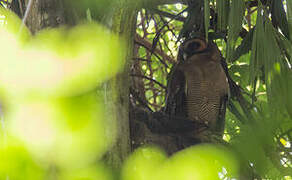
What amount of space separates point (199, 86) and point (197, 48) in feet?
0.74

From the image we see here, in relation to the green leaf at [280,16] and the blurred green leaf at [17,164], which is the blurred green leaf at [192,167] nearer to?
the blurred green leaf at [17,164]

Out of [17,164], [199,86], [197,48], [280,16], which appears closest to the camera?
[17,164]

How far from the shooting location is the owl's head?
77.4 inches

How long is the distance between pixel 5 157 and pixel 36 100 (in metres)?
0.08

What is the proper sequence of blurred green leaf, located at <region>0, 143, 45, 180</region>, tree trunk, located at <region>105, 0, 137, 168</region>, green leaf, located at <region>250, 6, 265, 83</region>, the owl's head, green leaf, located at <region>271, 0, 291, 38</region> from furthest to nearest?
the owl's head
green leaf, located at <region>271, 0, 291, 38</region>
green leaf, located at <region>250, 6, 265, 83</region>
tree trunk, located at <region>105, 0, 137, 168</region>
blurred green leaf, located at <region>0, 143, 45, 180</region>

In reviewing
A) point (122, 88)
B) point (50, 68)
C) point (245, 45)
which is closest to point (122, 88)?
point (122, 88)

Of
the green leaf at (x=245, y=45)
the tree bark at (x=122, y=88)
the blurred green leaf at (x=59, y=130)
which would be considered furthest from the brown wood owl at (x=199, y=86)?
the blurred green leaf at (x=59, y=130)

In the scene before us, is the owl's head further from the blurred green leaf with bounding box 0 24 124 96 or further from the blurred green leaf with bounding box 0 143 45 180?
the blurred green leaf with bounding box 0 143 45 180

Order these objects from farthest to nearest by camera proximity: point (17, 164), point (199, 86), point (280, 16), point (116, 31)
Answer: point (199, 86) → point (280, 16) → point (116, 31) → point (17, 164)

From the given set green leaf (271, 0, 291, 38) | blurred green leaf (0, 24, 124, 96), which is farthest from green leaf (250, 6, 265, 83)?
blurred green leaf (0, 24, 124, 96)

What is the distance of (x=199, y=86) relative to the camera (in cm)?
210

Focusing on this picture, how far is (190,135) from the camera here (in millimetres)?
1667

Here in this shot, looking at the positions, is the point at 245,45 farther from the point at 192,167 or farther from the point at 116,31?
the point at 192,167

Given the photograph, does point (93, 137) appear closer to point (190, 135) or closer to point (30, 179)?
point (30, 179)
